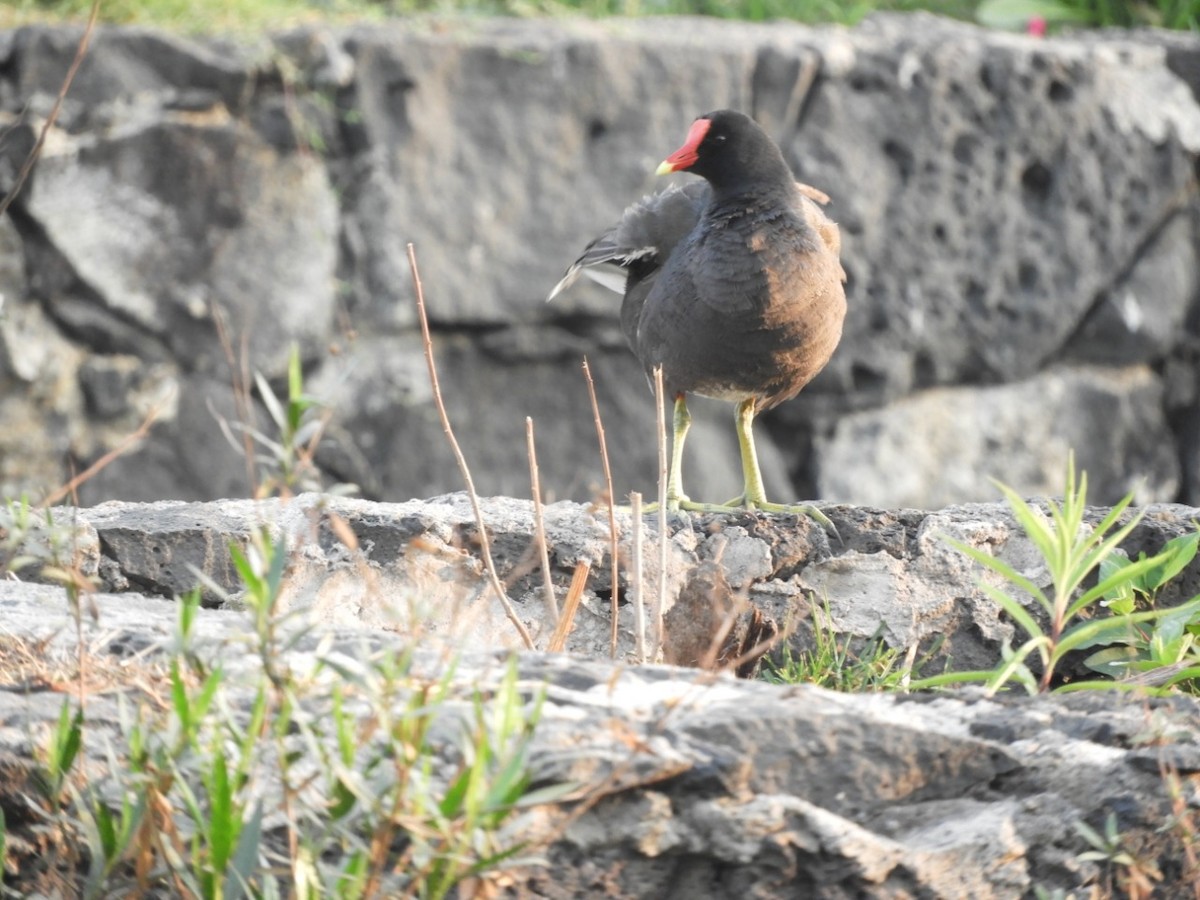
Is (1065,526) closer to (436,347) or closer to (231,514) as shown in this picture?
(231,514)

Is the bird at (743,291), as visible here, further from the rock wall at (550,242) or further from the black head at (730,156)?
the rock wall at (550,242)

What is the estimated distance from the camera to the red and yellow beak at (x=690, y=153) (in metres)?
3.80

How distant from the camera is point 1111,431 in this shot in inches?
249

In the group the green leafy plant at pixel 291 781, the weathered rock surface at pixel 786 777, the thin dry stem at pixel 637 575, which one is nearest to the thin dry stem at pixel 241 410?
the weathered rock surface at pixel 786 777

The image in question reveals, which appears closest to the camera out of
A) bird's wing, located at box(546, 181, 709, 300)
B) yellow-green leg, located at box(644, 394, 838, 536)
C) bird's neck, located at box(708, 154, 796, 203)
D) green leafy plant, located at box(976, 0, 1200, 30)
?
yellow-green leg, located at box(644, 394, 838, 536)

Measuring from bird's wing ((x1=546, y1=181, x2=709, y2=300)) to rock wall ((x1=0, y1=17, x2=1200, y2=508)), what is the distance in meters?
1.12

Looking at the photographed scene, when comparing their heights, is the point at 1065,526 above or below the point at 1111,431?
above

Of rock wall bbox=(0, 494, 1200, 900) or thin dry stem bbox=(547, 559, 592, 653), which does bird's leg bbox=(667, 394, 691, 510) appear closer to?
thin dry stem bbox=(547, 559, 592, 653)

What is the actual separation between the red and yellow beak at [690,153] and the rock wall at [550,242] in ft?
4.88

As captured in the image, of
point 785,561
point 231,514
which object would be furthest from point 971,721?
point 231,514

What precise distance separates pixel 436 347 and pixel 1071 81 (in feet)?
8.22

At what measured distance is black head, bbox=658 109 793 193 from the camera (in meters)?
3.74

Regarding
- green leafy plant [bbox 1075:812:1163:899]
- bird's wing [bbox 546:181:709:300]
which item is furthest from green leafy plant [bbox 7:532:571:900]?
bird's wing [bbox 546:181:709:300]

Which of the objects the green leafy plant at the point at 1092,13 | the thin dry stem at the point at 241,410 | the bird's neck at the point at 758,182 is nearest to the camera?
the thin dry stem at the point at 241,410
